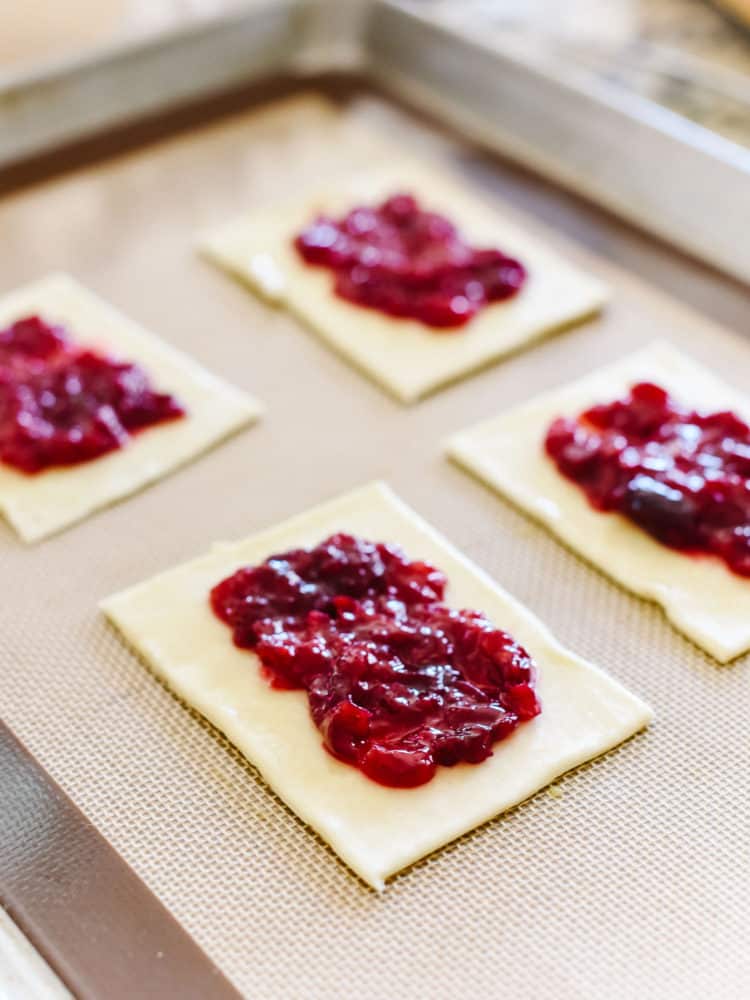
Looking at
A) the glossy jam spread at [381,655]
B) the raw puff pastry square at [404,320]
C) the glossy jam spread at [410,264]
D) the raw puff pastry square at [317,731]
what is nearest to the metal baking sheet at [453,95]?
the raw puff pastry square at [404,320]

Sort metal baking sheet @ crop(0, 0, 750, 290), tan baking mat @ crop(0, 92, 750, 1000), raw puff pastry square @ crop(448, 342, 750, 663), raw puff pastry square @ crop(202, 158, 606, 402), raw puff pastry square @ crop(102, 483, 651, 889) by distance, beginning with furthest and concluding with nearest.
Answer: metal baking sheet @ crop(0, 0, 750, 290) < raw puff pastry square @ crop(202, 158, 606, 402) < raw puff pastry square @ crop(448, 342, 750, 663) < raw puff pastry square @ crop(102, 483, 651, 889) < tan baking mat @ crop(0, 92, 750, 1000)

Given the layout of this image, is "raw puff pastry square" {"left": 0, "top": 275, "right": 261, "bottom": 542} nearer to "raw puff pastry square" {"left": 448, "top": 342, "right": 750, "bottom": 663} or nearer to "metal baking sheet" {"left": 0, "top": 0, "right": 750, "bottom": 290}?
"raw puff pastry square" {"left": 448, "top": 342, "right": 750, "bottom": 663}

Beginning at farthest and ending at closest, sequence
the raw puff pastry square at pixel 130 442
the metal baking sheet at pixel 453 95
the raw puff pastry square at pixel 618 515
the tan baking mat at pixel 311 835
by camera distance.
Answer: the metal baking sheet at pixel 453 95
the raw puff pastry square at pixel 130 442
the raw puff pastry square at pixel 618 515
the tan baking mat at pixel 311 835

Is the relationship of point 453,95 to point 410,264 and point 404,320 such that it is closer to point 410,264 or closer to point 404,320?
point 410,264

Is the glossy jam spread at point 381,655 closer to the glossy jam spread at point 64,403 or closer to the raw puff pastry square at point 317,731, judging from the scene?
the raw puff pastry square at point 317,731

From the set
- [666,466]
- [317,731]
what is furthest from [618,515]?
[317,731]

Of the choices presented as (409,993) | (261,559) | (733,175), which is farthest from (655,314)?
(409,993)

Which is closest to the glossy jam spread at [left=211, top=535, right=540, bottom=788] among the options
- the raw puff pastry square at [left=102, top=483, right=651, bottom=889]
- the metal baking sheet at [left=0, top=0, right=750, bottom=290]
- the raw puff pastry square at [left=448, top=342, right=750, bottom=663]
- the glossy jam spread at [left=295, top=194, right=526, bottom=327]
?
the raw puff pastry square at [left=102, top=483, right=651, bottom=889]
